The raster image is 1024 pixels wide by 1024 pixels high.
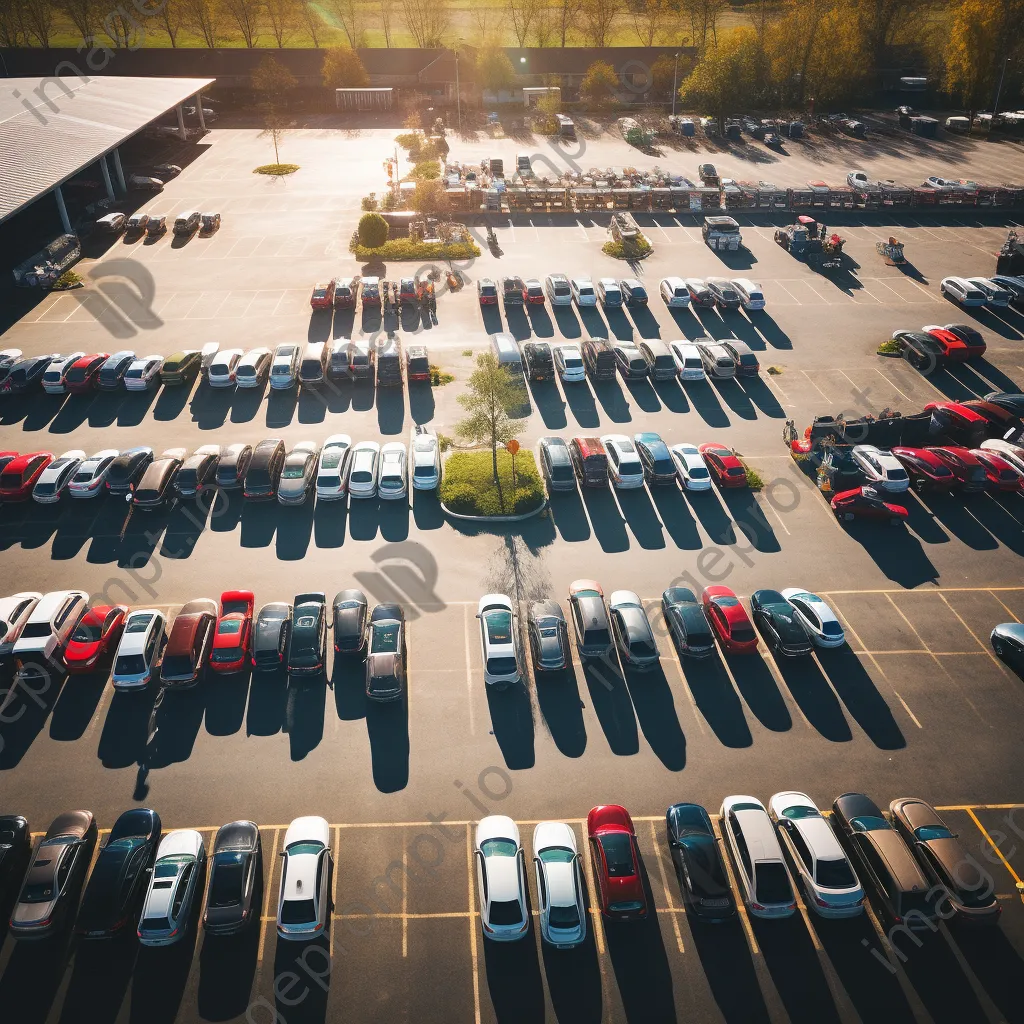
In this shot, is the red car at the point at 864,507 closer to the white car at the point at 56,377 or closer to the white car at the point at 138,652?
the white car at the point at 138,652

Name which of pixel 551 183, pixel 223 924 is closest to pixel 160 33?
pixel 551 183

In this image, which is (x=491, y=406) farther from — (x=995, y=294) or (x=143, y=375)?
(x=995, y=294)

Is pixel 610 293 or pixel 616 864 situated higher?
pixel 610 293

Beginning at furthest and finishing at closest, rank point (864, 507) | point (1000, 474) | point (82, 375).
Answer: point (82, 375) → point (1000, 474) → point (864, 507)

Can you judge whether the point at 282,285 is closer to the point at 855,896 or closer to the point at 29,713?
the point at 29,713

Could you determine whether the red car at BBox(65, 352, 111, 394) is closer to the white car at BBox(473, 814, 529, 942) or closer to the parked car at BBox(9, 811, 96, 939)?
the parked car at BBox(9, 811, 96, 939)

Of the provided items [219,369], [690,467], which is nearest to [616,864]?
[690,467]
